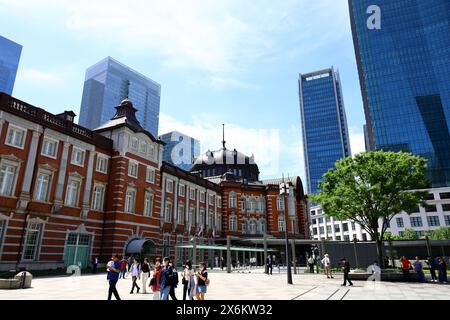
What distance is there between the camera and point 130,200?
3122cm

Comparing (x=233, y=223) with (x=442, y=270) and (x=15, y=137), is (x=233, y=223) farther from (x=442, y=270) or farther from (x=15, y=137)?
(x=15, y=137)

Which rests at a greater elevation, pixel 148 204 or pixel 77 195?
pixel 148 204

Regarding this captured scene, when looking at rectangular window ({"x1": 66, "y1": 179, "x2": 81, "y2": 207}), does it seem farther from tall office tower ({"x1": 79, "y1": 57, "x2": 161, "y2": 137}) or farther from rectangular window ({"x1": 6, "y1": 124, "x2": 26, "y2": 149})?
tall office tower ({"x1": 79, "y1": 57, "x2": 161, "y2": 137})

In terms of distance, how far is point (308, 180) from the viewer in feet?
521

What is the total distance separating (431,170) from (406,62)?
36.1 metres

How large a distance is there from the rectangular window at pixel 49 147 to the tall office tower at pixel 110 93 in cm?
13069

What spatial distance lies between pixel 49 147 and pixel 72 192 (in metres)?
4.34

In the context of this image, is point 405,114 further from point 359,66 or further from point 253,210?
point 253,210

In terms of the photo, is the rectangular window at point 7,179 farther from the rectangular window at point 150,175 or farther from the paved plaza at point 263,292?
the rectangular window at point 150,175

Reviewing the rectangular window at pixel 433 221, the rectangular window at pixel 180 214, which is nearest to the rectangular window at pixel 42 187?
the rectangular window at pixel 180 214

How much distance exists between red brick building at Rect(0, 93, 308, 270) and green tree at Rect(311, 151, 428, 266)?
5.58 meters

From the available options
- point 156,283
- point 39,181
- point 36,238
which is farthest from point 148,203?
point 156,283

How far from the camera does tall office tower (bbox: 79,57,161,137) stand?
155m

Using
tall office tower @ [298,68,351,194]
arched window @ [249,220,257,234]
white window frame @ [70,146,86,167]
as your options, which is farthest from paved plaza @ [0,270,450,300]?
tall office tower @ [298,68,351,194]
